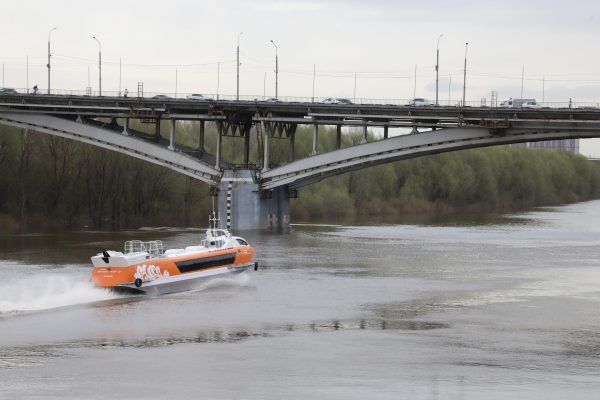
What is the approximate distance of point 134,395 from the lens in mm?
33125

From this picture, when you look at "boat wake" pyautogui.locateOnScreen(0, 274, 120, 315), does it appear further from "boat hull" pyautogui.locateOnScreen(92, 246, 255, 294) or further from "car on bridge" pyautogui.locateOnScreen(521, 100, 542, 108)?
"car on bridge" pyautogui.locateOnScreen(521, 100, 542, 108)

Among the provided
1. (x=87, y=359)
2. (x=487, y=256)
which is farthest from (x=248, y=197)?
(x=87, y=359)

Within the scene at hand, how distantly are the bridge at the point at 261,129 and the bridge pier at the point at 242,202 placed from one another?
8 cm

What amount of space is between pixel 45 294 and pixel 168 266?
19.9ft

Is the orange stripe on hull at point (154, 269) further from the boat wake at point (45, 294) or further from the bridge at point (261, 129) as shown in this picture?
the bridge at point (261, 129)

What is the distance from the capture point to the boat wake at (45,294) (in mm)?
48500

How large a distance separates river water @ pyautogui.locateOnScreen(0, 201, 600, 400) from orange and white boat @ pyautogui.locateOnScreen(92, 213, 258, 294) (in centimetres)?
70

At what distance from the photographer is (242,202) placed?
323ft

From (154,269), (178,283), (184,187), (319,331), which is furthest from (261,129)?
(319,331)

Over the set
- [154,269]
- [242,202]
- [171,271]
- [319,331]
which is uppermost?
[242,202]

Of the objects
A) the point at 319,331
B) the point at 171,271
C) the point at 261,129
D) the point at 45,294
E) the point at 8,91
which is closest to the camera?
the point at 319,331

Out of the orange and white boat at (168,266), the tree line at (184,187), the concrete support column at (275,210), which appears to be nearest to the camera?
the orange and white boat at (168,266)

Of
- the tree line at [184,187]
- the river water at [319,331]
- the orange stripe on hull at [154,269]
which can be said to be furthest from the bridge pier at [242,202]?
the orange stripe on hull at [154,269]

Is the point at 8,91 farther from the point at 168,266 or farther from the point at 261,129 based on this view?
the point at 168,266
